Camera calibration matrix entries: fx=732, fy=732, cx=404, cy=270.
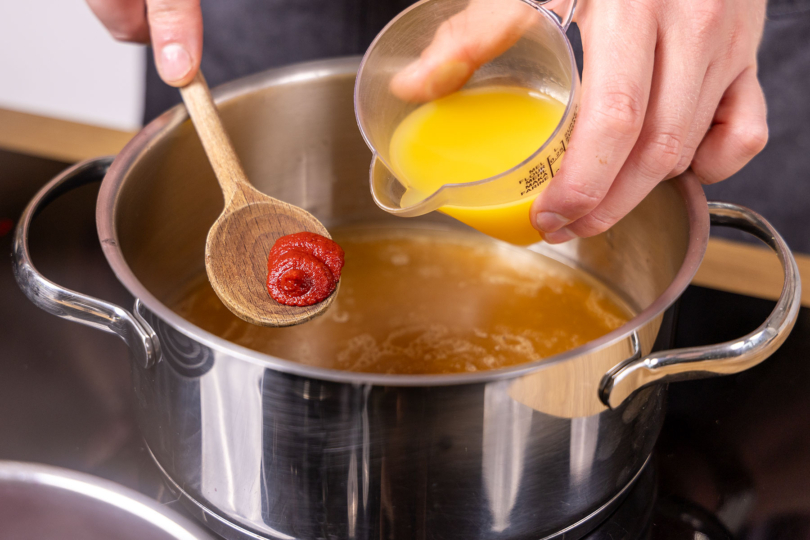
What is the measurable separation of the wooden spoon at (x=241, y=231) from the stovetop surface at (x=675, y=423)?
0.62 ft

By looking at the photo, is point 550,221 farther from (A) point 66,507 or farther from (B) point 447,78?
(A) point 66,507

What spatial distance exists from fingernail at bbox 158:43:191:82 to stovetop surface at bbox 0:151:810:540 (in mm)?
286

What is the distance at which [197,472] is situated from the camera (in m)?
0.62

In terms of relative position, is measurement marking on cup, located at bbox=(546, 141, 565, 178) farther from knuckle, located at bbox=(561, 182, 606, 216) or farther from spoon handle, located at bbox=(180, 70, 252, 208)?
spoon handle, located at bbox=(180, 70, 252, 208)

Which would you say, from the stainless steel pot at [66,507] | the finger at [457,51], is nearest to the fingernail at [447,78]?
the finger at [457,51]

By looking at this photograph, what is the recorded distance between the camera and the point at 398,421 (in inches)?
20.3

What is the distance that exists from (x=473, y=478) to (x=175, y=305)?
0.56 metres

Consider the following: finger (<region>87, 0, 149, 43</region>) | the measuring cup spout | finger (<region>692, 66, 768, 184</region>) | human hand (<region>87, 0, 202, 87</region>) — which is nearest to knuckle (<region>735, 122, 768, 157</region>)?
finger (<region>692, 66, 768, 184</region>)

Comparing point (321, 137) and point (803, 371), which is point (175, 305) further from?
point (803, 371)

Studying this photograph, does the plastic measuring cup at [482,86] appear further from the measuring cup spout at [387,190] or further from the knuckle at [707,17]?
the knuckle at [707,17]

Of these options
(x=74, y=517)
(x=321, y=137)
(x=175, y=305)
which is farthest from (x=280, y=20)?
(x=74, y=517)

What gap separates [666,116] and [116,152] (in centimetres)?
86

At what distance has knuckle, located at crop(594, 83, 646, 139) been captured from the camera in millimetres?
613

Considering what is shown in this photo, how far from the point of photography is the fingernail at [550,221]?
2.22 feet
